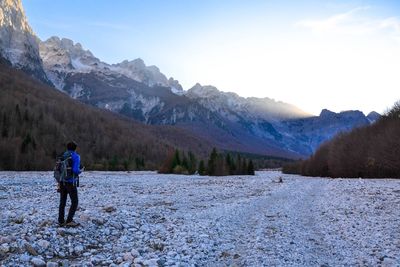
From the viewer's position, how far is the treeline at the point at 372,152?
2426 inches

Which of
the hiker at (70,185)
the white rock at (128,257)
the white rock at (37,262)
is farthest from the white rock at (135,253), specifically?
the hiker at (70,185)

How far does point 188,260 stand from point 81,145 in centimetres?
18363

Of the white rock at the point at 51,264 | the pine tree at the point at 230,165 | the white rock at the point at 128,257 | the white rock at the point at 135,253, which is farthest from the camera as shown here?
the pine tree at the point at 230,165

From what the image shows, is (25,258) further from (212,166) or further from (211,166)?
(211,166)

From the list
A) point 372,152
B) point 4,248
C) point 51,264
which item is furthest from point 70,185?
point 372,152

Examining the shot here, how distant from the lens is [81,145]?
18875 centimetres

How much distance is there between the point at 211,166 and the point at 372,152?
54373 millimetres

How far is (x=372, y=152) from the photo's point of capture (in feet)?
220

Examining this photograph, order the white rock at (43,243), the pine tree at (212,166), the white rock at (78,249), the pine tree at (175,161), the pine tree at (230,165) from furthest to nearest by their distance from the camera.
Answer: the pine tree at (175,161) < the pine tree at (230,165) < the pine tree at (212,166) < the white rock at (78,249) < the white rock at (43,243)

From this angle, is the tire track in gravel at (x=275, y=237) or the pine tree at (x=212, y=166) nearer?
the tire track in gravel at (x=275, y=237)

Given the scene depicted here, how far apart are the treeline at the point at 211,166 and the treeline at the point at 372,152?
31.7 meters

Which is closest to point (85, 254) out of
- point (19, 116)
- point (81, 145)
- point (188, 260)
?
point (188, 260)

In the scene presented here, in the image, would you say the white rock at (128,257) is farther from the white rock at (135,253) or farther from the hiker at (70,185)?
the hiker at (70,185)

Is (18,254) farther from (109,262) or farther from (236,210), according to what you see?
(236,210)
